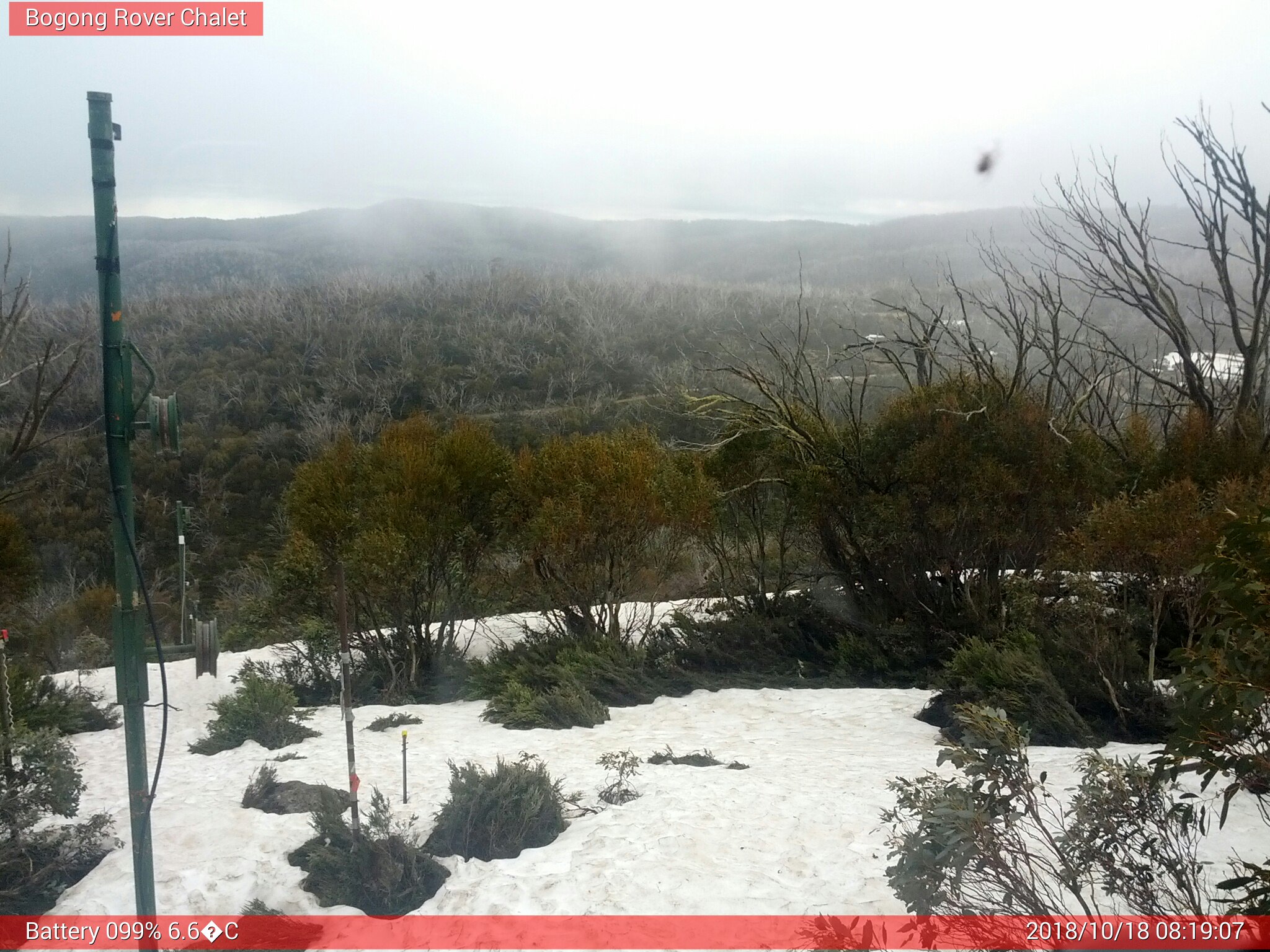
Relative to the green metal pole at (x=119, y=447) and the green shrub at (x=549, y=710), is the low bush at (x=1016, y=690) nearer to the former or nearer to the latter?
the green shrub at (x=549, y=710)

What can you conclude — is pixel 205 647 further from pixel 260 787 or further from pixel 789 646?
pixel 789 646

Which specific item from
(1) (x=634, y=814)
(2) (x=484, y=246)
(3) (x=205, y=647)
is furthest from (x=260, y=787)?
(2) (x=484, y=246)

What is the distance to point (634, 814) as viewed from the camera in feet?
18.7

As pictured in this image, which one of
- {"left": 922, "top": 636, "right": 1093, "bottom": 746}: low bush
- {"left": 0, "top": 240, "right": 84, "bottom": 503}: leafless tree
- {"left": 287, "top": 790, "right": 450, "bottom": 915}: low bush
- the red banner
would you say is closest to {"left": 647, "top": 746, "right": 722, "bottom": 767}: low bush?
{"left": 922, "top": 636, "right": 1093, "bottom": 746}: low bush

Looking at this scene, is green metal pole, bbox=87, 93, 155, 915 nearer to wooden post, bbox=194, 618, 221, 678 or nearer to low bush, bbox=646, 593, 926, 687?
wooden post, bbox=194, 618, 221, 678

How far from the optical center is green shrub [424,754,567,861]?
530cm

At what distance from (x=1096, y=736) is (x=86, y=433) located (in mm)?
12437

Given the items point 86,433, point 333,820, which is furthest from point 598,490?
point 86,433

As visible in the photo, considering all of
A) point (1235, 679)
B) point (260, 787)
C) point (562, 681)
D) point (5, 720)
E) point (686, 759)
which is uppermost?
point (1235, 679)

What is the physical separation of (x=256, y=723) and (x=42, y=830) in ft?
9.33

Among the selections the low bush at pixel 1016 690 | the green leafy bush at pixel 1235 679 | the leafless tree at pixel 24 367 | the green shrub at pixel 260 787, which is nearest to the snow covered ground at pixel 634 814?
the green shrub at pixel 260 787

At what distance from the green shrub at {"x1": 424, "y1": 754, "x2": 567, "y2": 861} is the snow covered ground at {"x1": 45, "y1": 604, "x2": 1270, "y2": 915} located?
0.13m

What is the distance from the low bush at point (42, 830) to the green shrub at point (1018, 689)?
592 cm

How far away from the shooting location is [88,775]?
703cm
